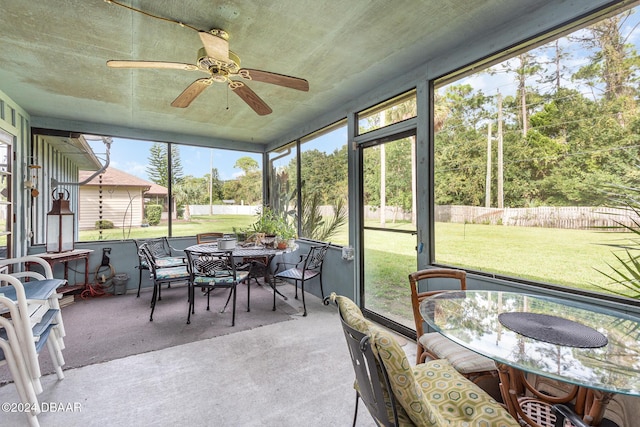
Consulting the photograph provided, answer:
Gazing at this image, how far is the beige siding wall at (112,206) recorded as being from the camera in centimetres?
466

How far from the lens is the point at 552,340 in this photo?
123cm

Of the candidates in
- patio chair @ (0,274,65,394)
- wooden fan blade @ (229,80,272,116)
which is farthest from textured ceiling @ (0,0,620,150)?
patio chair @ (0,274,65,394)

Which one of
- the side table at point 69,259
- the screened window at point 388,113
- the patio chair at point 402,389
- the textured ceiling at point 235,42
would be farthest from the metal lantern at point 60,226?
the patio chair at point 402,389

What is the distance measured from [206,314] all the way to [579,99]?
4.10 m

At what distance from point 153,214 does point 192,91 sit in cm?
339

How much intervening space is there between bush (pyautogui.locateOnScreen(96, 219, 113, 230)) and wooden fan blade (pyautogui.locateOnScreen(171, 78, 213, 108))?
3273 millimetres

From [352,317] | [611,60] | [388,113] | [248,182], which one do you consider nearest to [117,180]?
[248,182]

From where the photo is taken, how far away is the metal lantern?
374 centimetres

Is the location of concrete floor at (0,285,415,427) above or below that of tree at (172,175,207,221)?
below

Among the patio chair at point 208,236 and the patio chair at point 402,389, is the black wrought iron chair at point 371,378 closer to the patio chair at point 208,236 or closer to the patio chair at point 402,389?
the patio chair at point 402,389

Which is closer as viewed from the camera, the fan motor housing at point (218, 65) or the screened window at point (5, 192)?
the fan motor housing at point (218, 65)

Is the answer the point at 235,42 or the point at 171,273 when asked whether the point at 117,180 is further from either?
the point at 235,42

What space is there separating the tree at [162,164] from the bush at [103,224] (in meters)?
0.99

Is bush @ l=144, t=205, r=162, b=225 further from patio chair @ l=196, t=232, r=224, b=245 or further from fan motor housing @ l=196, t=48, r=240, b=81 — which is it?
fan motor housing @ l=196, t=48, r=240, b=81
